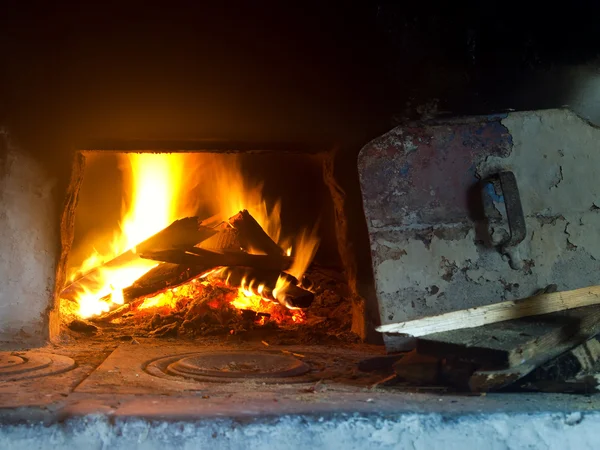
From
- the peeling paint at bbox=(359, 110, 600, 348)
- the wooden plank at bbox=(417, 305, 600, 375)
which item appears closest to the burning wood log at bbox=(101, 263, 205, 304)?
the peeling paint at bbox=(359, 110, 600, 348)

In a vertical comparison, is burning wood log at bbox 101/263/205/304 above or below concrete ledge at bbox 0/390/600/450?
above

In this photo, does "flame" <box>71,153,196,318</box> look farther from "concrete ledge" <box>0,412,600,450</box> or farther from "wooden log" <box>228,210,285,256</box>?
"concrete ledge" <box>0,412,600,450</box>

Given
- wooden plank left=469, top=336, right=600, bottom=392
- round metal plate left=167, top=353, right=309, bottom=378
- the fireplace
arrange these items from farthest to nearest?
1. round metal plate left=167, top=353, right=309, bottom=378
2. wooden plank left=469, top=336, right=600, bottom=392
3. the fireplace

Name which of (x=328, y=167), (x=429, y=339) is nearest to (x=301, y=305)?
(x=328, y=167)

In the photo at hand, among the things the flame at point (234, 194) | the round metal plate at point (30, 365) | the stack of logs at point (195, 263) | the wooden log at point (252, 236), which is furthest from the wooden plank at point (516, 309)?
the flame at point (234, 194)

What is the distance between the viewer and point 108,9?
2.83 m

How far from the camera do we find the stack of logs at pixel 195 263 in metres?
3.72

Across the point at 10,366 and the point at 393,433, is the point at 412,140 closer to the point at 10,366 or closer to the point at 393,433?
the point at 393,433

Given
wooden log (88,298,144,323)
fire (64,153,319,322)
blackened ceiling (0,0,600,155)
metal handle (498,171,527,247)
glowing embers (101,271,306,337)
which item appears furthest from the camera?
fire (64,153,319,322)

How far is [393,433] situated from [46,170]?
89.6 inches

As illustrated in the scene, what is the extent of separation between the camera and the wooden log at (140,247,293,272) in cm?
371

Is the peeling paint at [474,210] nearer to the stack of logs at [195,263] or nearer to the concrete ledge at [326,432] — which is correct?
the concrete ledge at [326,432]

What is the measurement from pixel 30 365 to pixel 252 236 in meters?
1.78

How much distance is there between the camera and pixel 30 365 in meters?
2.43
